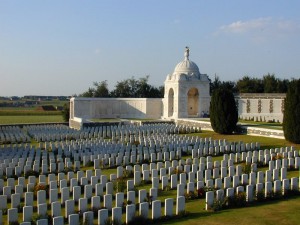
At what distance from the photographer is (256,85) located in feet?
214

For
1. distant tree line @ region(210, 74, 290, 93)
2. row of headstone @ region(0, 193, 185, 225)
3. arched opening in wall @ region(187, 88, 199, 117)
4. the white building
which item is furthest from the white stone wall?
row of headstone @ region(0, 193, 185, 225)

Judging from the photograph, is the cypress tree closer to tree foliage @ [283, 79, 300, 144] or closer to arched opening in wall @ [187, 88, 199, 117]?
tree foliage @ [283, 79, 300, 144]

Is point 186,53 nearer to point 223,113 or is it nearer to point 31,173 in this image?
point 223,113

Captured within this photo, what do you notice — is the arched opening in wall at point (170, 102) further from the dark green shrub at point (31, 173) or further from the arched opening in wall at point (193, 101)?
the dark green shrub at point (31, 173)

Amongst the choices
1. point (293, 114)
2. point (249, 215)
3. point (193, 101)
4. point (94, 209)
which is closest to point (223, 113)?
point (293, 114)

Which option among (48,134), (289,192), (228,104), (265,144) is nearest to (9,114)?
(48,134)

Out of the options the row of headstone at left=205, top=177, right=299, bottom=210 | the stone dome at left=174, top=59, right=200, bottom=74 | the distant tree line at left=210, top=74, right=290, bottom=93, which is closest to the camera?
the row of headstone at left=205, top=177, right=299, bottom=210

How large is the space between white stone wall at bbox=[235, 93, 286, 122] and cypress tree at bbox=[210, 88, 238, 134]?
16.0 meters

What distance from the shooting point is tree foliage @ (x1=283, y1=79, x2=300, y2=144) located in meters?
22.8

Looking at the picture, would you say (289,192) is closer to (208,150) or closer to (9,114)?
(208,150)

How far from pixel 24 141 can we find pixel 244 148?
15.2 meters

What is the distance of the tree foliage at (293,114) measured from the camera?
22812mm

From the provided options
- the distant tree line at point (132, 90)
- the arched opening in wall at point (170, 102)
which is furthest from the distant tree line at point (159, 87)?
the arched opening in wall at point (170, 102)

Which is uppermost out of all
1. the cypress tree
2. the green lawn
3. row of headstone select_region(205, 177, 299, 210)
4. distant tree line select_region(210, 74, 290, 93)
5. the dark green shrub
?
distant tree line select_region(210, 74, 290, 93)
